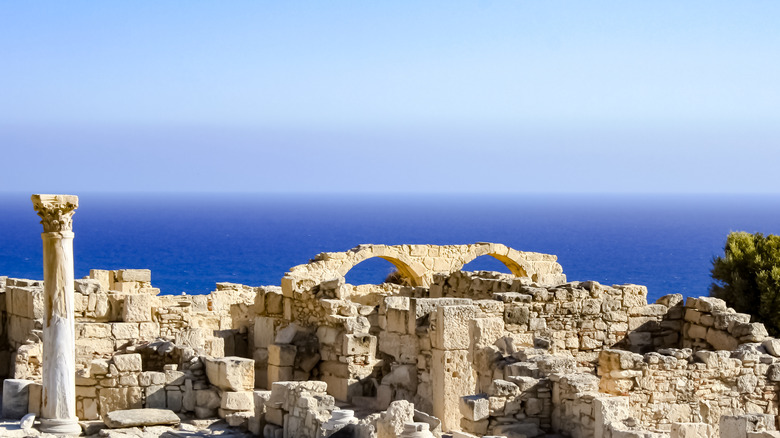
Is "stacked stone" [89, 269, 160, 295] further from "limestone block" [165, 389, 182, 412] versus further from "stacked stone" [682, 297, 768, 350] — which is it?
"stacked stone" [682, 297, 768, 350]

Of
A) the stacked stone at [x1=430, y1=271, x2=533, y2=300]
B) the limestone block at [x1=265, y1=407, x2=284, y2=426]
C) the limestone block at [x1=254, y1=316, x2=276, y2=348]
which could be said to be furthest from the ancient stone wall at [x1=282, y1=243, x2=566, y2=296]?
the limestone block at [x1=265, y1=407, x2=284, y2=426]

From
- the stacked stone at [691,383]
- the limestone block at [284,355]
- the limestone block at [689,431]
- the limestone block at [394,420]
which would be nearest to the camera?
the limestone block at [394,420]

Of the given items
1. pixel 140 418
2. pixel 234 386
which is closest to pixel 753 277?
pixel 234 386

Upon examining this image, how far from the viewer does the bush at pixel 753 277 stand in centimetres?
2236

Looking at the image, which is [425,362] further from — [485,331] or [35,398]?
[35,398]

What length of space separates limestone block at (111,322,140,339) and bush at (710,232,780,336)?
1137 centimetres

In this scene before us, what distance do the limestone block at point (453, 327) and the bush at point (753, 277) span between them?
30.0 feet

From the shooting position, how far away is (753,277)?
76.8 ft

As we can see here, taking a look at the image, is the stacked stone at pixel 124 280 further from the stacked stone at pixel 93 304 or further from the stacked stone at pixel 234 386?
the stacked stone at pixel 234 386

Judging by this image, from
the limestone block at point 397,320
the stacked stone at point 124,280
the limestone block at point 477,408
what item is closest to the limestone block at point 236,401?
the limestone block at point 397,320

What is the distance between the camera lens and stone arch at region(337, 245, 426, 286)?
25875mm

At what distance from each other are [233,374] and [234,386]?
0.14m

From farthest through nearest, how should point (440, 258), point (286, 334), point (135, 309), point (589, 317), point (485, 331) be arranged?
point (440, 258) → point (286, 334) → point (135, 309) → point (589, 317) → point (485, 331)

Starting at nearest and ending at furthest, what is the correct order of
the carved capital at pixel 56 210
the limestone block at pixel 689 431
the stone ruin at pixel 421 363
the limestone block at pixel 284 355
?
1. the limestone block at pixel 689 431
2. the stone ruin at pixel 421 363
3. the carved capital at pixel 56 210
4. the limestone block at pixel 284 355
